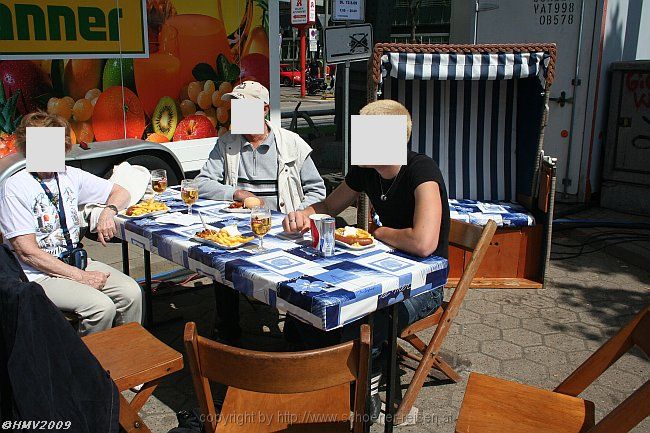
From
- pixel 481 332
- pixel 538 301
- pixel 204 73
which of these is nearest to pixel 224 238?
pixel 481 332

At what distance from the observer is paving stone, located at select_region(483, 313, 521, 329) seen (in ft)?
13.3

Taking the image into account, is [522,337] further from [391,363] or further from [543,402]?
[543,402]

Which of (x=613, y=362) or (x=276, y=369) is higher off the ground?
(x=276, y=369)

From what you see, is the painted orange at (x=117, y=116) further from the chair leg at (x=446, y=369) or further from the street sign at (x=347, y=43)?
the chair leg at (x=446, y=369)

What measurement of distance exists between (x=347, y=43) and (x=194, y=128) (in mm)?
2070

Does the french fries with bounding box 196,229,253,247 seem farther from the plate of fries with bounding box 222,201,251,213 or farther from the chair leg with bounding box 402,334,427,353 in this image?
the chair leg with bounding box 402,334,427,353

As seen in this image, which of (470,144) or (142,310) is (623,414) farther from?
(470,144)

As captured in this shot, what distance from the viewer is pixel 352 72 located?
32.3ft

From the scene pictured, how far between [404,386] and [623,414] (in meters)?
1.64

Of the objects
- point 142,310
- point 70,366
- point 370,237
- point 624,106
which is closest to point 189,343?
point 70,366

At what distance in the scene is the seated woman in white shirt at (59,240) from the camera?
2.88m

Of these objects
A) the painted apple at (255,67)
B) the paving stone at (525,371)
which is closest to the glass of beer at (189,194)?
the paving stone at (525,371)

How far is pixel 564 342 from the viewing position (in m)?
3.79

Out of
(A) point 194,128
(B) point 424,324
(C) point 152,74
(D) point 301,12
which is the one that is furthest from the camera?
(D) point 301,12
